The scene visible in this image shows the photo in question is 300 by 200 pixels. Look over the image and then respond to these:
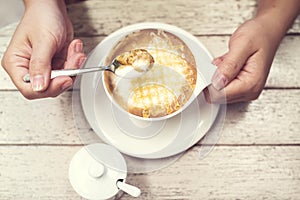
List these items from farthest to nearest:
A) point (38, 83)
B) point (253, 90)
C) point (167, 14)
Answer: point (167, 14) → point (253, 90) → point (38, 83)

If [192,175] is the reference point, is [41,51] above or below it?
above

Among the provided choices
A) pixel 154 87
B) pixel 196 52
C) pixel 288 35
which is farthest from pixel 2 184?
pixel 288 35

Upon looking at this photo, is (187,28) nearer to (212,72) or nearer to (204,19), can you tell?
(204,19)

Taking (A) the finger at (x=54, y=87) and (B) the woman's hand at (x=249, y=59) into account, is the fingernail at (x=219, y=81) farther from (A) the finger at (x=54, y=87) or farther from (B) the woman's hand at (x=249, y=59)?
(A) the finger at (x=54, y=87)

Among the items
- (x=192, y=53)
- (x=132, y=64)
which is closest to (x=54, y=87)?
(x=132, y=64)

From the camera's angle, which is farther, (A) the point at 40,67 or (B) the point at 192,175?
(B) the point at 192,175

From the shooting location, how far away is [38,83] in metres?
0.67

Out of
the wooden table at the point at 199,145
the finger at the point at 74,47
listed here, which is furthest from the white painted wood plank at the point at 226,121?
the finger at the point at 74,47

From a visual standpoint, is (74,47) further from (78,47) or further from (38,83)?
(38,83)

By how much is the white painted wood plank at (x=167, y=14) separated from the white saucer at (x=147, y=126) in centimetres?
15

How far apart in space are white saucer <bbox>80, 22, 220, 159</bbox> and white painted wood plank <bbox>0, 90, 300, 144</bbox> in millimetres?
48

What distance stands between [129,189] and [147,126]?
12 cm

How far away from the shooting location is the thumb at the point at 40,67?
26.5 inches

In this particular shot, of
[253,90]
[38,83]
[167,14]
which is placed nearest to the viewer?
[38,83]
